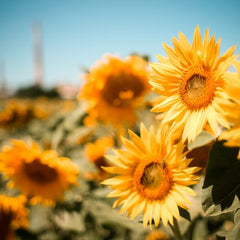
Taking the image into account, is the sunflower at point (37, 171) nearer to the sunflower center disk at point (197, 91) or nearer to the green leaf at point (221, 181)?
the sunflower center disk at point (197, 91)

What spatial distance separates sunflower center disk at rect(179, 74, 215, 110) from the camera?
1.07m

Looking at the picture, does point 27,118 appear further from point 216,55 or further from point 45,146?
point 216,55

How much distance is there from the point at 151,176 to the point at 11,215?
1.94 metres

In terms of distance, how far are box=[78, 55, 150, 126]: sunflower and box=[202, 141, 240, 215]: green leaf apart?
57.4 inches

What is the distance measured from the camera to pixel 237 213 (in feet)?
3.12

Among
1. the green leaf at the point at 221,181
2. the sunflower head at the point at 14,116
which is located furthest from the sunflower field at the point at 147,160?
the sunflower head at the point at 14,116

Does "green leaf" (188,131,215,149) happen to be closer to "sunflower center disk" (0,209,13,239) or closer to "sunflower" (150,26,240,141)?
"sunflower" (150,26,240,141)

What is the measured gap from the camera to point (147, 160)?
1.25 meters

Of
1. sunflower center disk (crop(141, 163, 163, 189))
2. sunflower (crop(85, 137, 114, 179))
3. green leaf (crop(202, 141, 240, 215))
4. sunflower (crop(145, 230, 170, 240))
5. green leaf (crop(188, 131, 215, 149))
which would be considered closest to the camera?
green leaf (crop(202, 141, 240, 215))

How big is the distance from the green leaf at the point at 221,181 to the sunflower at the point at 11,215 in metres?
2.21

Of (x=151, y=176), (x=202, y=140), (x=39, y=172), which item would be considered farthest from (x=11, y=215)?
(x=202, y=140)

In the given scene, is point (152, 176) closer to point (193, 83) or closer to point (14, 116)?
point (193, 83)

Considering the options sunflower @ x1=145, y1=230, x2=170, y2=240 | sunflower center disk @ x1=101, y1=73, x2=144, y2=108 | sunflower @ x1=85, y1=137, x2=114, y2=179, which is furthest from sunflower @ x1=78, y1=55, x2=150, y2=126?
sunflower @ x1=145, y1=230, x2=170, y2=240

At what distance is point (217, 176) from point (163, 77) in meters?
0.46
